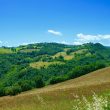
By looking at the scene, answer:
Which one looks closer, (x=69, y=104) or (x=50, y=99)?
(x=69, y=104)

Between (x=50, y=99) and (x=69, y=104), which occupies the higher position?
(x=69, y=104)

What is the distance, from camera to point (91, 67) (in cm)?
13612

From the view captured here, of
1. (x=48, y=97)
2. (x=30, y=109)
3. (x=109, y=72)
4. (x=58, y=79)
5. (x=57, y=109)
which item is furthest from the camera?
(x=58, y=79)

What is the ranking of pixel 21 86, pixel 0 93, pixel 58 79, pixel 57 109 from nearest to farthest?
pixel 57 109
pixel 0 93
pixel 21 86
pixel 58 79

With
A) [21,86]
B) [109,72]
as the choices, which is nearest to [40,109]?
[109,72]

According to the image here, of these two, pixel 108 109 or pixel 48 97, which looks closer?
pixel 108 109

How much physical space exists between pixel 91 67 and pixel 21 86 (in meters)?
34.8

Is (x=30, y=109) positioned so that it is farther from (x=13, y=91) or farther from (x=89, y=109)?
(x=13, y=91)

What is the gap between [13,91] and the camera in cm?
10431

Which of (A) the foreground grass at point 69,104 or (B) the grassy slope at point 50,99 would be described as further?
(B) the grassy slope at point 50,99

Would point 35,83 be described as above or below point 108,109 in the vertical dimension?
below

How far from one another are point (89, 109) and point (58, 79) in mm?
116736

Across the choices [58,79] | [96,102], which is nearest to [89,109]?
[96,102]

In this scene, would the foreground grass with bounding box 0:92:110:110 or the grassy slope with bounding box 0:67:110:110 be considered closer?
the foreground grass with bounding box 0:92:110:110
